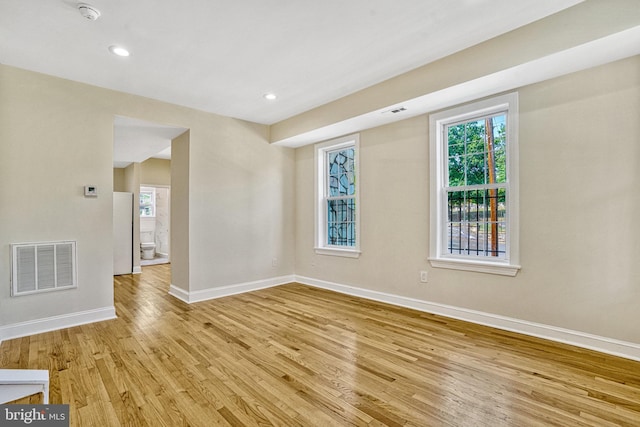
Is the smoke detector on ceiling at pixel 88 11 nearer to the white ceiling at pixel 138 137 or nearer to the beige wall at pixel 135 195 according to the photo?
the white ceiling at pixel 138 137

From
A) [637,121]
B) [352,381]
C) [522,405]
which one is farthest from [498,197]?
[352,381]

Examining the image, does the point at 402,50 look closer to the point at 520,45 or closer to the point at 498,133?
the point at 520,45

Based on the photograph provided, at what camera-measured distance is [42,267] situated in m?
3.28

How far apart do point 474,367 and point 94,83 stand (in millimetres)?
4796

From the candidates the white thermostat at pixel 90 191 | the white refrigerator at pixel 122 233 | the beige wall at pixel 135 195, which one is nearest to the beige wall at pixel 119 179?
the beige wall at pixel 135 195

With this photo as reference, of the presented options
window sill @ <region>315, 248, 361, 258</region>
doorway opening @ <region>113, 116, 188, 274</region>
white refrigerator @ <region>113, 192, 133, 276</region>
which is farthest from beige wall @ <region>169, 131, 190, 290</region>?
white refrigerator @ <region>113, 192, 133, 276</region>

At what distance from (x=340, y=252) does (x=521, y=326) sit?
2.52 m

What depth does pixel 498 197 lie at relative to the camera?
3383mm

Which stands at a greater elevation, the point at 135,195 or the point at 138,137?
the point at 138,137

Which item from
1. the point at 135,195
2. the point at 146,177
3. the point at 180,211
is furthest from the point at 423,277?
the point at 146,177

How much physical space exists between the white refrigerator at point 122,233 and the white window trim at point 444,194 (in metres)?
6.01

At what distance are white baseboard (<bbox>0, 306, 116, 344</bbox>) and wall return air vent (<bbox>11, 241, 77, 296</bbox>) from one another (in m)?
0.31

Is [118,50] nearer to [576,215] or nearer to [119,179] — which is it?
[576,215]

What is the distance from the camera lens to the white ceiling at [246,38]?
2.31 m
